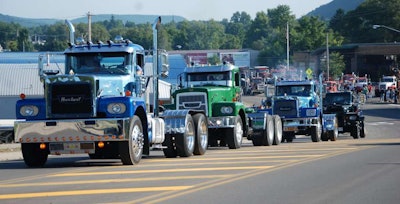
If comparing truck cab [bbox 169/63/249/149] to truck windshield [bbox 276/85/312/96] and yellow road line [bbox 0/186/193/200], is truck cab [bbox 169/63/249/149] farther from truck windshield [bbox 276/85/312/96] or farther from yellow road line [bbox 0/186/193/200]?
yellow road line [bbox 0/186/193/200]

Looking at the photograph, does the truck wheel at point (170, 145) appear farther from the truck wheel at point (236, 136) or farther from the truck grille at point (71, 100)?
the truck wheel at point (236, 136)

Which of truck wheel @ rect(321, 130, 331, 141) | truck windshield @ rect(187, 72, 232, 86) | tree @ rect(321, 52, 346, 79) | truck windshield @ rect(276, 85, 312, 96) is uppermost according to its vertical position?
tree @ rect(321, 52, 346, 79)

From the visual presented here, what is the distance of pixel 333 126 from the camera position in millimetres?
39938

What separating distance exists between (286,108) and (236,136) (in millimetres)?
10049

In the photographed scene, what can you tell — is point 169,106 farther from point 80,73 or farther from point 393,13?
point 393,13

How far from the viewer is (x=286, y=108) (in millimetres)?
37875

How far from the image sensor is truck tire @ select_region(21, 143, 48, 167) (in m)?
20.5

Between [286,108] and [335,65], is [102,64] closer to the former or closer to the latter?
[286,108]

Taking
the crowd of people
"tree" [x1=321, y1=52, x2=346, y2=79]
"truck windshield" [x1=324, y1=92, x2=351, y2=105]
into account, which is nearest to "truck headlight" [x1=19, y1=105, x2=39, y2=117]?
"truck windshield" [x1=324, y1=92, x2=351, y2=105]

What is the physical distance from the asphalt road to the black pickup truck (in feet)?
68.1

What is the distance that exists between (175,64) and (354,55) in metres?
53.6

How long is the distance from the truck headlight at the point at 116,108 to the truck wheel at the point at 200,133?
4682 millimetres

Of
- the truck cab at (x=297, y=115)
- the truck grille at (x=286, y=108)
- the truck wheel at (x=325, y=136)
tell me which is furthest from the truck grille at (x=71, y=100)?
the truck wheel at (x=325, y=136)

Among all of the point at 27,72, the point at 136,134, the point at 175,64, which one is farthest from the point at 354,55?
the point at 136,134
